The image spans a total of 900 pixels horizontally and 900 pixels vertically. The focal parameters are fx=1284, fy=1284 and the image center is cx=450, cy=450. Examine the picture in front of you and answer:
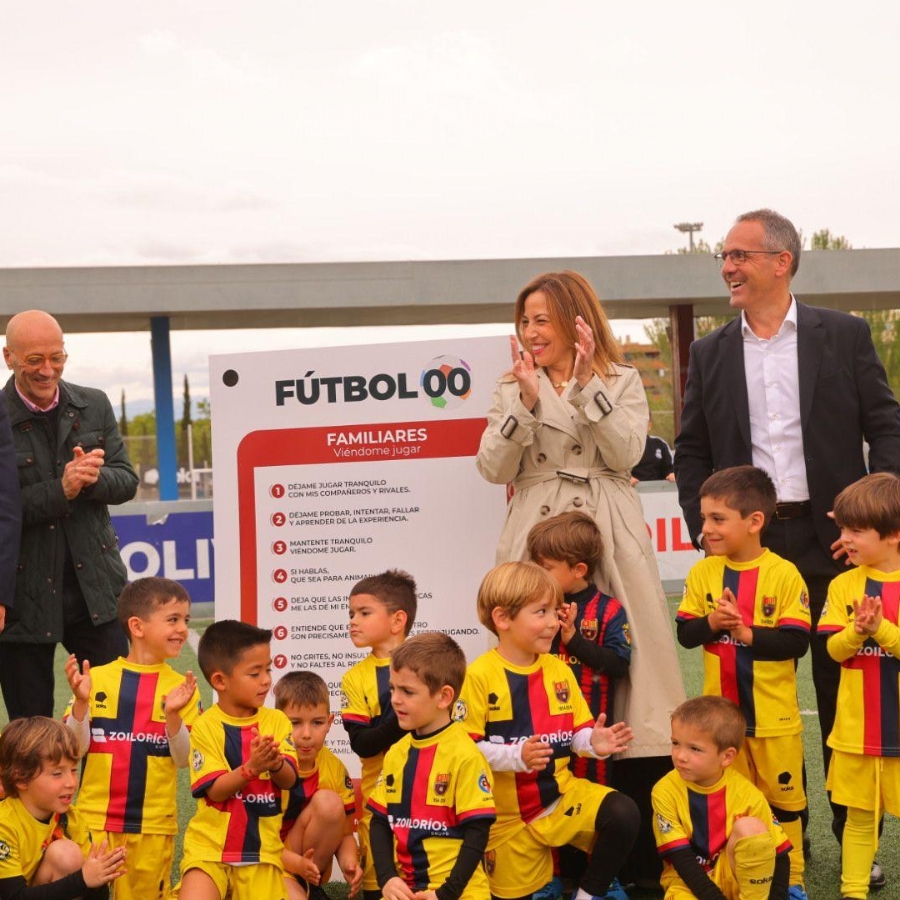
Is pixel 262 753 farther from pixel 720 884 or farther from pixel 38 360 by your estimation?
pixel 38 360

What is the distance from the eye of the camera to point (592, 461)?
468 centimetres

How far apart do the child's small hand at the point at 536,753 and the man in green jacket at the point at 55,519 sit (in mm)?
1706

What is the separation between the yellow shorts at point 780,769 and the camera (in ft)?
14.3

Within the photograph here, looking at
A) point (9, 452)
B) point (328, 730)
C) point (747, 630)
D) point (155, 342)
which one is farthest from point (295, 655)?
point (155, 342)

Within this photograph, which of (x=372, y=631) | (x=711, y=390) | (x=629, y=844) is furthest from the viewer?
(x=711, y=390)

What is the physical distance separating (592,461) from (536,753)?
115 centimetres

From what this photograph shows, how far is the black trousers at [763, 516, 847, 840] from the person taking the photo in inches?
183

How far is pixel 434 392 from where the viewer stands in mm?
5234

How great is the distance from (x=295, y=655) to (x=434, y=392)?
1.22 metres

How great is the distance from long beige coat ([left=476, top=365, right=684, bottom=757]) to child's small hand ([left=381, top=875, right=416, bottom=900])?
3.20ft

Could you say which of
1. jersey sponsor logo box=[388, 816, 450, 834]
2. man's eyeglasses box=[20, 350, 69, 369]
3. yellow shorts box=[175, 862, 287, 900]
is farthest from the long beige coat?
man's eyeglasses box=[20, 350, 69, 369]

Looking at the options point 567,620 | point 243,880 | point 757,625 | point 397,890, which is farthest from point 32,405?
point 757,625

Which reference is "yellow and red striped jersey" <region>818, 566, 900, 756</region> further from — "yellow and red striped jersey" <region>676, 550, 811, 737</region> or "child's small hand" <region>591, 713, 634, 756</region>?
"child's small hand" <region>591, 713, 634, 756</region>

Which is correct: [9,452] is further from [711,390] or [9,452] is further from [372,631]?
[711,390]
